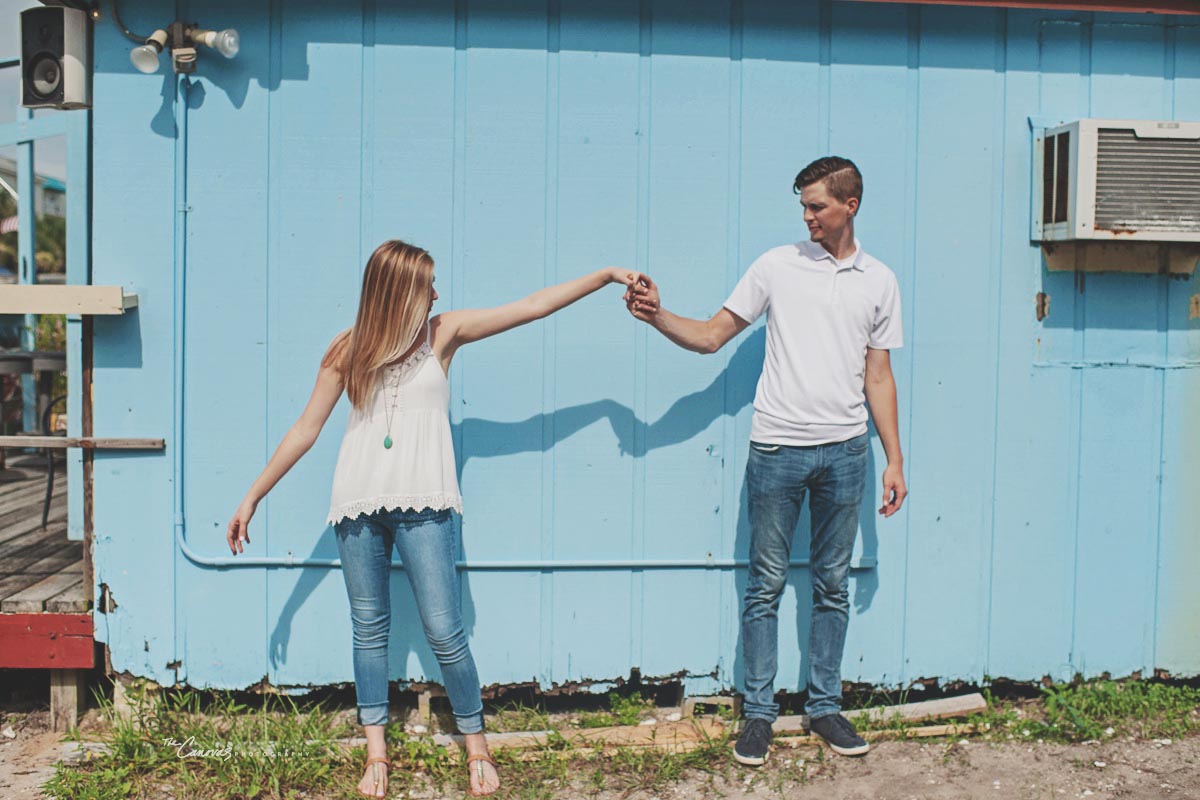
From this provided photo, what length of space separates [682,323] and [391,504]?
1.23m

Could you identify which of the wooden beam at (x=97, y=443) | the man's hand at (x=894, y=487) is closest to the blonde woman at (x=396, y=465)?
the wooden beam at (x=97, y=443)

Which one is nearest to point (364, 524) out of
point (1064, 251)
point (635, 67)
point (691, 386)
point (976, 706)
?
point (691, 386)

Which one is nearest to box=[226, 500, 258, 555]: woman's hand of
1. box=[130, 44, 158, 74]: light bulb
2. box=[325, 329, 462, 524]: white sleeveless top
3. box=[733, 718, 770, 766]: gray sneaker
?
box=[325, 329, 462, 524]: white sleeveless top

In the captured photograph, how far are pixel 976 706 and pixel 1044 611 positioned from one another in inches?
18.9

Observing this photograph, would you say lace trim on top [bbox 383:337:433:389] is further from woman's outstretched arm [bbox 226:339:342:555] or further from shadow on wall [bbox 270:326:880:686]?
shadow on wall [bbox 270:326:880:686]

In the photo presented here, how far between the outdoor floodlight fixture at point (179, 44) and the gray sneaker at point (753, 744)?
3.08m

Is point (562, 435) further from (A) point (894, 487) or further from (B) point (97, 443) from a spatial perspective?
(B) point (97, 443)

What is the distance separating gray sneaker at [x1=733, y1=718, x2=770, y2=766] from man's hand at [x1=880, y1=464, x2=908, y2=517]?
908 millimetres

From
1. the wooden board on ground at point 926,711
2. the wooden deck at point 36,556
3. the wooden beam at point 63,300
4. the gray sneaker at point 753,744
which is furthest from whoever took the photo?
the wooden board on ground at point 926,711

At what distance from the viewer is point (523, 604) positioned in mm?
4191

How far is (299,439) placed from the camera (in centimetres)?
356

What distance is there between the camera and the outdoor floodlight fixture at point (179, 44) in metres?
3.76

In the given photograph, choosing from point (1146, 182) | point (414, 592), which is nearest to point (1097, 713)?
point (1146, 182)

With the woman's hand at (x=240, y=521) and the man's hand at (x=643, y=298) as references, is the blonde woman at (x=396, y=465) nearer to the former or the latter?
the woman's hand at (x=240, y=521)
